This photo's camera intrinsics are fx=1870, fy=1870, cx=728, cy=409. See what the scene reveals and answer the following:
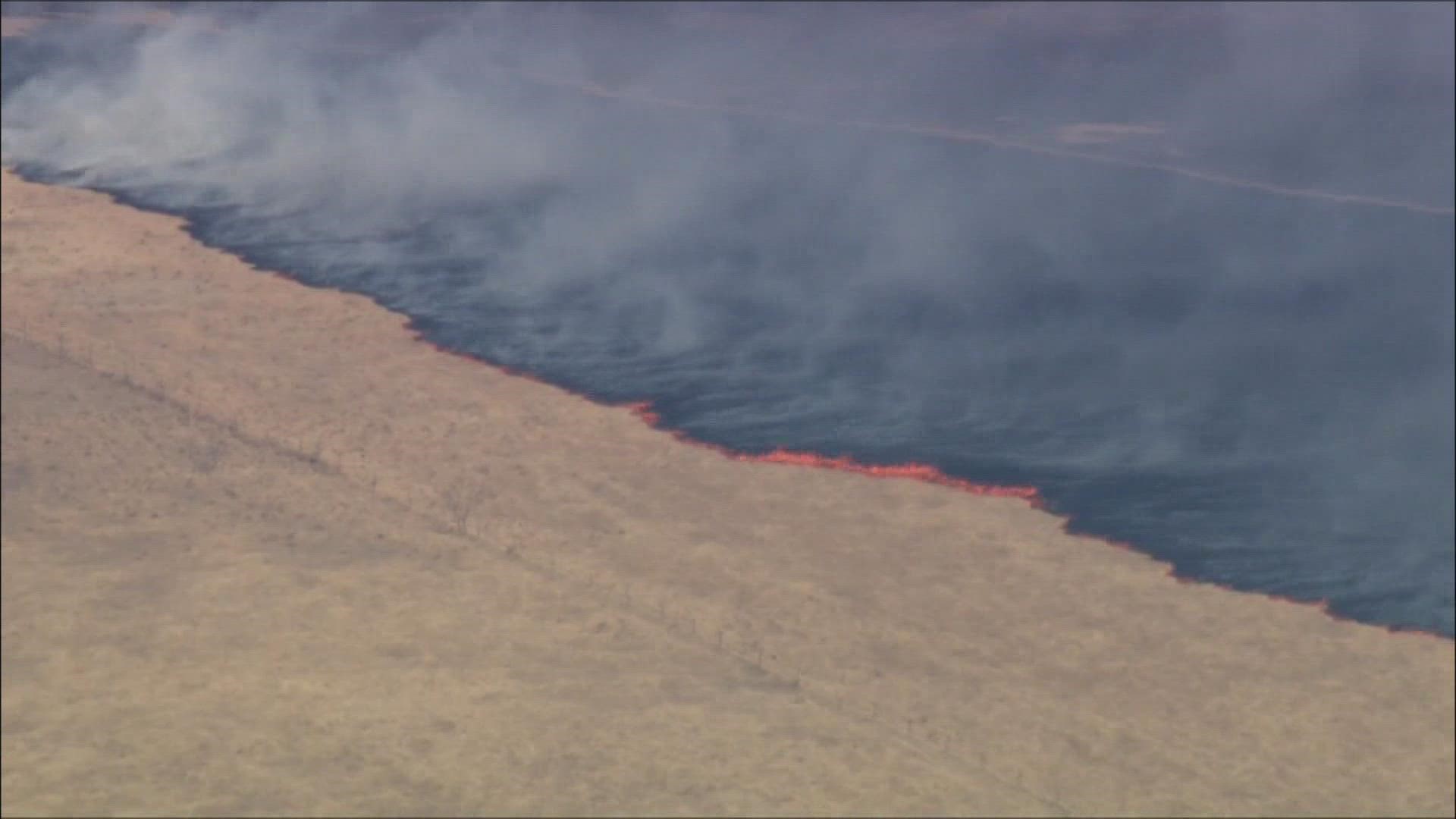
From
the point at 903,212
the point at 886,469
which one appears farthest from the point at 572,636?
the point at 903,212

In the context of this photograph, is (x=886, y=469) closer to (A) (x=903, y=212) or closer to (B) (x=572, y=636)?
(B) (x=572, y=636)

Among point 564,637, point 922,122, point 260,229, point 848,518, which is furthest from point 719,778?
point 922,122

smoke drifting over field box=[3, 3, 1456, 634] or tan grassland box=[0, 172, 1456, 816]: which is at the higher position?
smoke drifting over field box=[3, 3, 1456, 634]

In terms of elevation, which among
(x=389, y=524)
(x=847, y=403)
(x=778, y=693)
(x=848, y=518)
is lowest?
(x=778, y=693)

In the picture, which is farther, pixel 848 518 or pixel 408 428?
pixel 408 428

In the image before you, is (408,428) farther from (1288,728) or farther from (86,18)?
(86,18)
